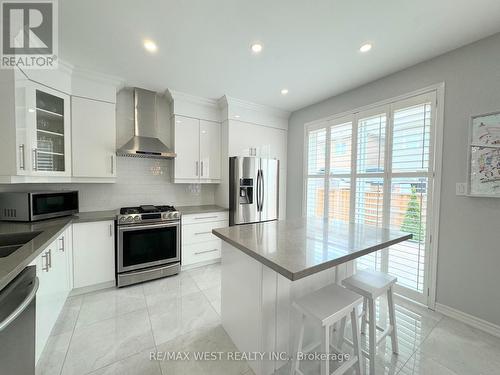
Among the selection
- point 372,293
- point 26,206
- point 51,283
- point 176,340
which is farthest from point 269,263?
point 26,206

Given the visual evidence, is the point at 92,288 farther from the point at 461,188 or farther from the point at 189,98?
the point at 461,188

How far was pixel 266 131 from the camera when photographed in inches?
145

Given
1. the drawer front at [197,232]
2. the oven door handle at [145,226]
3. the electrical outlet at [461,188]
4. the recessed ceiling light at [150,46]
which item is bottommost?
the drawer front at [197,232]

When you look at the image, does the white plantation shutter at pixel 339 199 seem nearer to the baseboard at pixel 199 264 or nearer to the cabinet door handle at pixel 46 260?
the baseboard at pixel 199 264

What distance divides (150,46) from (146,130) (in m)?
1.32

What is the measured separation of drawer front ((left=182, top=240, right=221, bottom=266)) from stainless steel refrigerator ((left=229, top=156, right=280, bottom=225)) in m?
0.47

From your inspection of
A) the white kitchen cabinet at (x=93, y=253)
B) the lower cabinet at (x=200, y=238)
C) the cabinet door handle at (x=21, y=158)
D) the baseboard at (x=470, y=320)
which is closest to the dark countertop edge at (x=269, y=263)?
the lower cabinet at (x=200, y=238)

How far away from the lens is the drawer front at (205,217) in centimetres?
300

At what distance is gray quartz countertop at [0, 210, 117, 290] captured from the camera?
42.8 inches

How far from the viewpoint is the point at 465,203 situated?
196cm

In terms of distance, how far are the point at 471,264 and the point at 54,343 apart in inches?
146

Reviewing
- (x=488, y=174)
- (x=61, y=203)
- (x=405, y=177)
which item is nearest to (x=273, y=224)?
(x=405, y=177)

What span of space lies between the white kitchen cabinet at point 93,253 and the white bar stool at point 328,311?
91.3 inches

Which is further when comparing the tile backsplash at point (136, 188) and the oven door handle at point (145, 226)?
the tile backsplash at point (136, 188)
